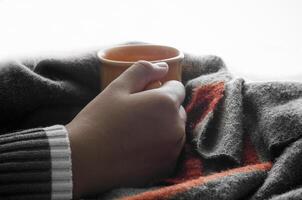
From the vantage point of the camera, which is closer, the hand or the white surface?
the hand

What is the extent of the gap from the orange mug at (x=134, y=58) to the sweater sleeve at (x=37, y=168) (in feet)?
0.37

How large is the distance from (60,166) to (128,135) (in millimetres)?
76

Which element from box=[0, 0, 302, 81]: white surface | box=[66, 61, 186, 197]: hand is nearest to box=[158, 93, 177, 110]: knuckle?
box=[66, 61, 186, 197]: hand

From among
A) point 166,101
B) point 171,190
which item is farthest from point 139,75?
point 171,190

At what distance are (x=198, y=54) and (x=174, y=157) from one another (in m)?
0.22

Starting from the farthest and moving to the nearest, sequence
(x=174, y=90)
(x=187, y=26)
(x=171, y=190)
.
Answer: (x=187, y=26)
(x=174, y=90)
(x=171, y=190)

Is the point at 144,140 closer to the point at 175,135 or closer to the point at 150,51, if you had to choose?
the point at 175,135

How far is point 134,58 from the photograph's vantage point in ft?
1.95

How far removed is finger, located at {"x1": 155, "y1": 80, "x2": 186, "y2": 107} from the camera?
0.49 meters

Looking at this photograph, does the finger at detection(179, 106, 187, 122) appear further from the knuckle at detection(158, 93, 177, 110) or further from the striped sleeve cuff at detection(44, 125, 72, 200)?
the striped sleeve cuff at detection(44, 125, 72, 200)

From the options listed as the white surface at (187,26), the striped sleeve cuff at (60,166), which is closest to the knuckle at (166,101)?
the striped sleeve cuff at (60,166)

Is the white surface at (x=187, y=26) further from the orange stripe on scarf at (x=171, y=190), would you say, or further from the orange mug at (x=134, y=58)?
the orange stripe on scarf at (x=171, y=190)

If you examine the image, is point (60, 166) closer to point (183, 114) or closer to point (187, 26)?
point (183, 114)

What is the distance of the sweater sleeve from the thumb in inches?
3.6
